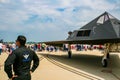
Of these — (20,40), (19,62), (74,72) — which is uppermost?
(20,40)

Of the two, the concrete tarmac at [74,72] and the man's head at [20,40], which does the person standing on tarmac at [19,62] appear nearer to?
the man's head at [20,40]

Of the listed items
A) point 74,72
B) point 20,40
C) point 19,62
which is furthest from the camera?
point 74,72

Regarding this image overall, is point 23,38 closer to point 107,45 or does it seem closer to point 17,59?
point 17,59

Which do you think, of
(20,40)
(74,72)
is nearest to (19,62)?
(20,40)

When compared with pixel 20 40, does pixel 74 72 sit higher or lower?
lower

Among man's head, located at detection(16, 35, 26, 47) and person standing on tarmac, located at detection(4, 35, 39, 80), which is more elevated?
man's head, located at detection(16, 35, 26, 47)

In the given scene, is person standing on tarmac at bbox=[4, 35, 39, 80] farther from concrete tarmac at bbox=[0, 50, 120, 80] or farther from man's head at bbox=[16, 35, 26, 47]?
concrete tarmac at bbox=[0, 50, 120, 80]

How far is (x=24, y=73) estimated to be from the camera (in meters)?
6.03

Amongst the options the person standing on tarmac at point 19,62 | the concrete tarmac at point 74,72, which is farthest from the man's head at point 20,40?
the concrete tarmac at point 74,72

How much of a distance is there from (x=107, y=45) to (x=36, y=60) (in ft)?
30.9

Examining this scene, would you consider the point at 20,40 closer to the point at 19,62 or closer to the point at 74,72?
the point at 19,62

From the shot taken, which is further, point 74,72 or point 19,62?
point 74,72

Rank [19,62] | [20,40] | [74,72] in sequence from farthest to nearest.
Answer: [74,72], [20,40], [19,62]

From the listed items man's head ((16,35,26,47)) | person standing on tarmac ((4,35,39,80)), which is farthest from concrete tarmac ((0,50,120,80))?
man's head ((16,35,26,47))
